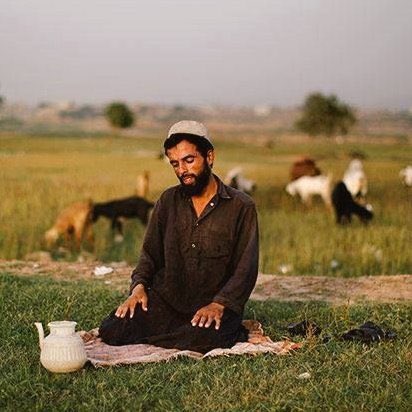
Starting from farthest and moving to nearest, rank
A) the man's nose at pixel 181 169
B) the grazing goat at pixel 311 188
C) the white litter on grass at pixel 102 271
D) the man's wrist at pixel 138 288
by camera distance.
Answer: the grazing goat at pixel 311 188
the white litter on grass at pixel 102 271
the man's wrist at pixel 138 288
the man's nose at pixel 181 169

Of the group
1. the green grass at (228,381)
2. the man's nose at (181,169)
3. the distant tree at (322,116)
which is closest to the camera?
the green grass at (228,381)

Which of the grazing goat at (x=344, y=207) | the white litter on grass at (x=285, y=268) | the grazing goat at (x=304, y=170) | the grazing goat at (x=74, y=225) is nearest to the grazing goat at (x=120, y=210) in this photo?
the grazing goat at (x=74, y=225)

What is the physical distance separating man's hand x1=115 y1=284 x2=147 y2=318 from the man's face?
824 mm

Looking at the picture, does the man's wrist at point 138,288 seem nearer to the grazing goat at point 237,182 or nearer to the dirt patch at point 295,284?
the dirt patch at point 295,284

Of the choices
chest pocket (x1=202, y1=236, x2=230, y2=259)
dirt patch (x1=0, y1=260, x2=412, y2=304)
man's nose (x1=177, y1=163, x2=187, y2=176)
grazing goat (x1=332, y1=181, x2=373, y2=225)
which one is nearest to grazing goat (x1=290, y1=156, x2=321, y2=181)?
grazing goat (x1=332, y1=181, x2=373, y2=225)

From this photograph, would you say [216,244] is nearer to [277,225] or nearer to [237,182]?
[277,225]

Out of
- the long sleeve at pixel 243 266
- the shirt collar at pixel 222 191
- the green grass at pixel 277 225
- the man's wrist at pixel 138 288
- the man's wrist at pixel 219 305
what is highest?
the shirt collar at pixel 222 191

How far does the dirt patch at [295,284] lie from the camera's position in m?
8.41

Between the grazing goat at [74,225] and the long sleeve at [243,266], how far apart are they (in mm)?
7243

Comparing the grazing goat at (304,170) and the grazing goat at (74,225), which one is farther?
the grazing goat at (304,170)

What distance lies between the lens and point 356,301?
8086 millimetres

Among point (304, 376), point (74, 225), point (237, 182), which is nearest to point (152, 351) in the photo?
point (304, 376)

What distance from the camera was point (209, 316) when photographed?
18.7 ft

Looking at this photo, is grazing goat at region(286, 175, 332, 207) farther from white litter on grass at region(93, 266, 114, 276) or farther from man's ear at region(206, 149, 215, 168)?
man's ear at region(206, 149, 215, 168)
